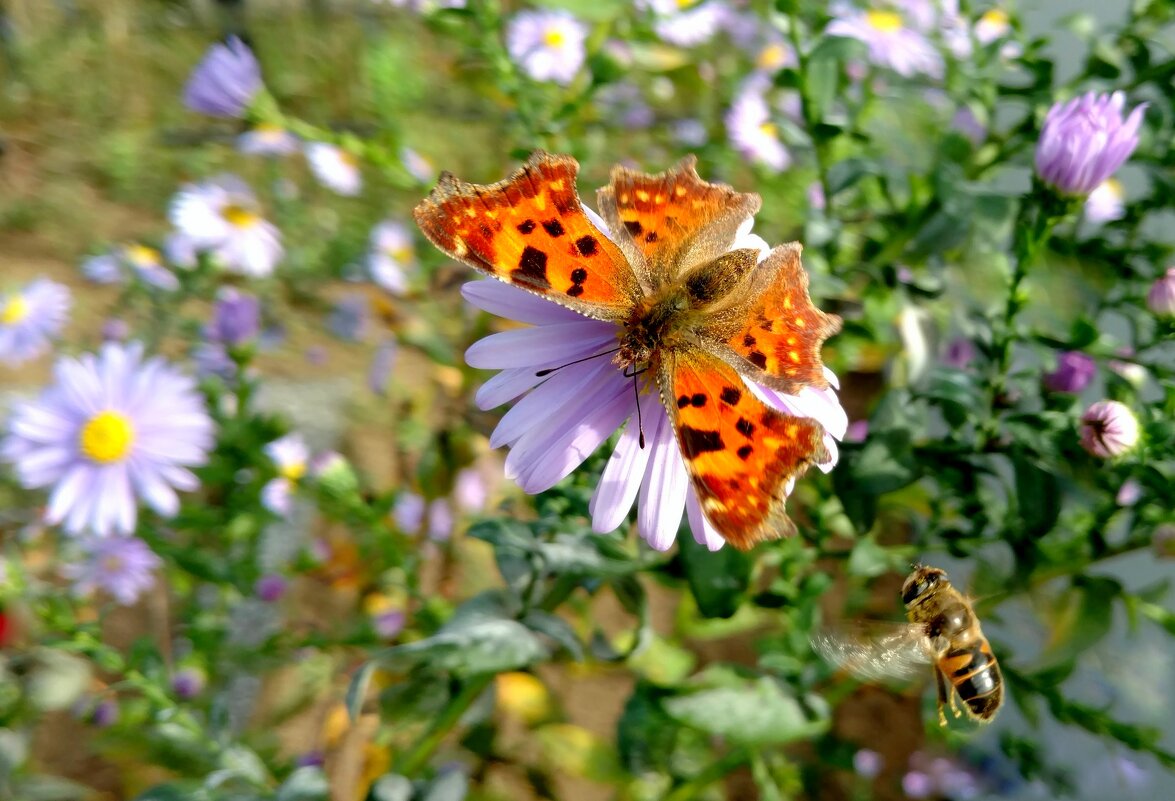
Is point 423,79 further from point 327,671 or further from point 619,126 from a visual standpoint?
point 327,671

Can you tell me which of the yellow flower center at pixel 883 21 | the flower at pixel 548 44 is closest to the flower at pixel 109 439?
the flower at pixel 548 44

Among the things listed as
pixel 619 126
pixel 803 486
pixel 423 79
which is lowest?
pixel 803 486

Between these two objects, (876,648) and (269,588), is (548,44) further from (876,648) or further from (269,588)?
(876,648)

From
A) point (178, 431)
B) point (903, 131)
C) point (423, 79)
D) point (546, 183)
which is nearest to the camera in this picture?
point (546, 183)

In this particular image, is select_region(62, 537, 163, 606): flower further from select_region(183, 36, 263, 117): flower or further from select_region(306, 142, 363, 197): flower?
select_region(306, 142, 363, 197): flower

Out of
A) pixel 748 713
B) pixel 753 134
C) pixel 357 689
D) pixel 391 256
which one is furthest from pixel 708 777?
pixel 391 256

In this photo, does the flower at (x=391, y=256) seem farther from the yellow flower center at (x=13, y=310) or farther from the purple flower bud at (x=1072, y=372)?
the purple flower bud at (x=1072, y=372)

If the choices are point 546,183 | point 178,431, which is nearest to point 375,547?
point 178,431
